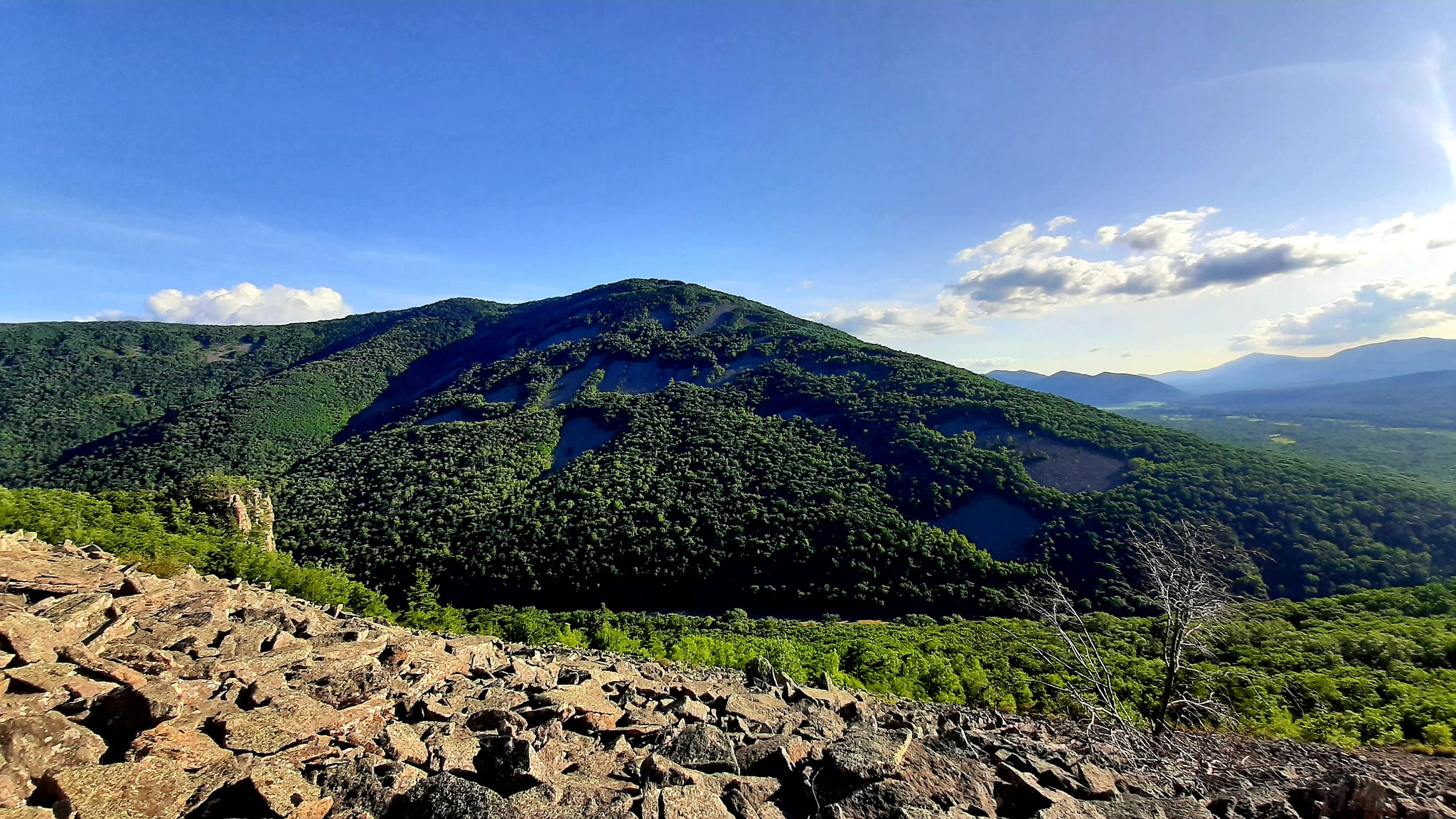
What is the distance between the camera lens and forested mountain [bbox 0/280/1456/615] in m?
58.4

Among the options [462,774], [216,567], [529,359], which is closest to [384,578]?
[216,567]

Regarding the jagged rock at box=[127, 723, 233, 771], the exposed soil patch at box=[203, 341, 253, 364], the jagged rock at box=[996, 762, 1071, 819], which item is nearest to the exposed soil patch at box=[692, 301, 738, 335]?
the exposed soil patch at box=[203, 341, 253, 364]

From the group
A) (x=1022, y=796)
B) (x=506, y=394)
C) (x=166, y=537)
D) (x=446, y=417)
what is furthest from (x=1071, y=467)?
(x=446, y=417)

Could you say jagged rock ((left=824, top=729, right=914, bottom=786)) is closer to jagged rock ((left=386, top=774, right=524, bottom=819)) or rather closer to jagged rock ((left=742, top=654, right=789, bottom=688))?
jagged rock ((left=386, top=774, right=524, bottom=819))

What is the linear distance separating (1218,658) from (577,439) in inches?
A: 3430

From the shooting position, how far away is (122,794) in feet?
19.8

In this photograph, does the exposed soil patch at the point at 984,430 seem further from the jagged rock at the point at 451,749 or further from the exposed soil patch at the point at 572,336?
the exposed soil patch at the point at 572,336

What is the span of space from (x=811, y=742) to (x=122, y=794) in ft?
29.9

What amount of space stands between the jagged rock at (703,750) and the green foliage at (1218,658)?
13857mm

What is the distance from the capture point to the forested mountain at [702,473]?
58.4 m

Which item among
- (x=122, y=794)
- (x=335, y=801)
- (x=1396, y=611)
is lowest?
(x=1396, y=611)

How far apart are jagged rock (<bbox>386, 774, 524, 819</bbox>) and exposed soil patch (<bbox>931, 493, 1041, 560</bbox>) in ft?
216

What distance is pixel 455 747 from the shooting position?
8547 mm

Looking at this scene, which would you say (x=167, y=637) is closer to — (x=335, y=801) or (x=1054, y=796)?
(x=335, y=801)
